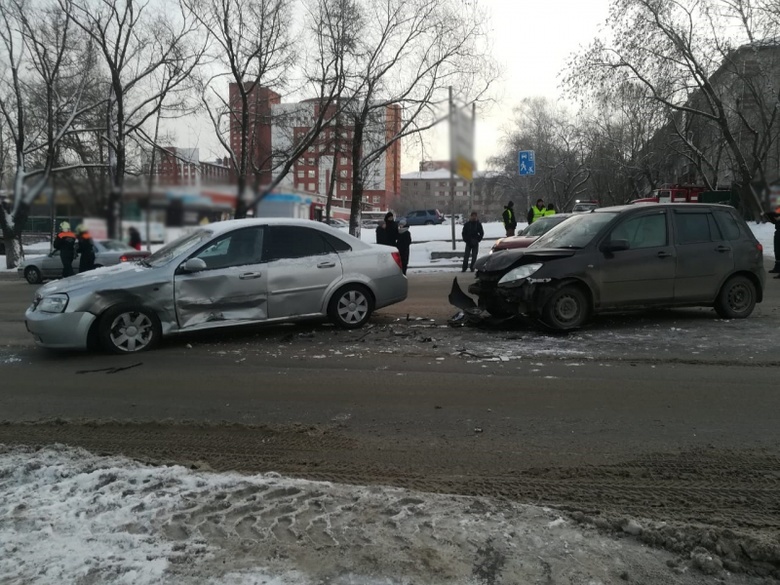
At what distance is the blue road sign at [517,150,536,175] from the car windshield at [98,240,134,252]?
2.61 metres

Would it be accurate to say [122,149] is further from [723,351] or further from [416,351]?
[723,351]

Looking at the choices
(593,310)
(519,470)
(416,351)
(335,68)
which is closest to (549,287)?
(593,310)

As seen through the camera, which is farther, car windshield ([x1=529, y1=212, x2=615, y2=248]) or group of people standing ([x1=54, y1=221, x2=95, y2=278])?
car windshield ([x1=529, y1=212, x2=615, y2=248])

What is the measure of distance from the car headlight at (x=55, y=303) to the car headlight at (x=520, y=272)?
543cm

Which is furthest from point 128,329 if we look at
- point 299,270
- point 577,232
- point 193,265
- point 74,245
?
point 577,232

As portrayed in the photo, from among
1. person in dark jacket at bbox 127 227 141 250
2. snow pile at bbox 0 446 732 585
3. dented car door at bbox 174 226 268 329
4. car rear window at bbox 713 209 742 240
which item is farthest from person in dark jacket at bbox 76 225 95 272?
car rear window at bbox 713 209 742 240

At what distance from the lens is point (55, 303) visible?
7270mm

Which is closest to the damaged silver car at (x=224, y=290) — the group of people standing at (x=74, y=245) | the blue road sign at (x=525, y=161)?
the group of people standing at (x=74, y=245)

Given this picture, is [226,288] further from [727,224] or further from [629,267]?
[727,224]

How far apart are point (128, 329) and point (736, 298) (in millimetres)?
8573

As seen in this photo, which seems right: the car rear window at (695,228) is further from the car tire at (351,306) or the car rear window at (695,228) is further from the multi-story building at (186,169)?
the multi-story building at (186,169)

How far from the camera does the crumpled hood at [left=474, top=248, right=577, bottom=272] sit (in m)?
8.40

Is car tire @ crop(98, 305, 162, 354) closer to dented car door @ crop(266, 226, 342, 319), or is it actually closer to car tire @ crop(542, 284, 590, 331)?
dented car door @ crop(266, 226, 342, 319)

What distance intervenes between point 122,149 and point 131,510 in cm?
208
